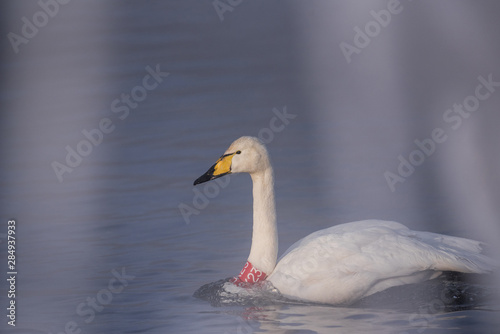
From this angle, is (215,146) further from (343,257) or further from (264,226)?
(343,257)

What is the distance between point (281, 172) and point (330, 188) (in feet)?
2.74

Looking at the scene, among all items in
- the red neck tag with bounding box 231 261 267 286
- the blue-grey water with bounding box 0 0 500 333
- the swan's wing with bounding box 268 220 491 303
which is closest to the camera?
the swan's wing with bounding box 268 220 491 303

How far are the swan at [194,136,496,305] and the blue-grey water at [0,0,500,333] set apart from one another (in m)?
0.15

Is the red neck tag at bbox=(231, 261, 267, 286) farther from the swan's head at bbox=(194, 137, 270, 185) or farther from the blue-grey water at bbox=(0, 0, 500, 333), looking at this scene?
the swan's head at bbox=(194, 137, 270, 185)

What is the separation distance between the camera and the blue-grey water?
25.2ft

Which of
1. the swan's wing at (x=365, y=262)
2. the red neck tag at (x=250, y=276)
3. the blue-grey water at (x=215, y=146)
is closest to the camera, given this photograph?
the swan's wing at (x=365, y=262)

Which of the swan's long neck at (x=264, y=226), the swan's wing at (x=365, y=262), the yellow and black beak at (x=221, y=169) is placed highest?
the yellow and black beak at (x=221, y=169)

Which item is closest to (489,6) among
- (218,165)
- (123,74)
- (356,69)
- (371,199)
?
(356,69)

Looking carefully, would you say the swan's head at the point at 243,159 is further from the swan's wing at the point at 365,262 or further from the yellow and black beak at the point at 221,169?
the swan's wing at the point at 365,262

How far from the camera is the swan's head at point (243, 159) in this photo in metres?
7.99

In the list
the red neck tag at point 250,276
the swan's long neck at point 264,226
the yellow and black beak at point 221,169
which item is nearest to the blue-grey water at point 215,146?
the red neck tag at point 250,276

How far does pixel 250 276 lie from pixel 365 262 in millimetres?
1006

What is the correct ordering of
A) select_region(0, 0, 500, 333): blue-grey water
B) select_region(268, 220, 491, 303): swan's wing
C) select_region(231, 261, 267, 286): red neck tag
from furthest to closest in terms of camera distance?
1. select_region(231, 261, 267, 286): red neck tag
2. select_region(0, 0, 500, 333): blue-grey water
3. select_region(268, 220, 491, 303): swan's wing

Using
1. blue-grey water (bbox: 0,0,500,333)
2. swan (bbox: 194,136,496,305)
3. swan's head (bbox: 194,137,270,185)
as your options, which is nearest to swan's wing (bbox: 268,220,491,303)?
swan (bbox: 194,136,496,305)
